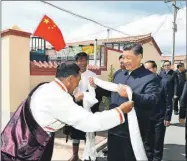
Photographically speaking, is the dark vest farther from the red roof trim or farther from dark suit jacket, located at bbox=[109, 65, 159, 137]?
the red roof trim

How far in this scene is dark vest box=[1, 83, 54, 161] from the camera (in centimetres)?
234

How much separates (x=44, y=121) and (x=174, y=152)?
4.15 meters


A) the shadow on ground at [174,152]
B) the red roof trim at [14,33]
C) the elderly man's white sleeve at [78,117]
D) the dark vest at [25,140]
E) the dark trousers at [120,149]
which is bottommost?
the shadow on ground at [174,152]

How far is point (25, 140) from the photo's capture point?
2.34 metres

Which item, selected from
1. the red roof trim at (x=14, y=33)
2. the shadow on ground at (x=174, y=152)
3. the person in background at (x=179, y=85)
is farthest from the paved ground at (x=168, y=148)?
the red roof trim at (x=14, y=33)

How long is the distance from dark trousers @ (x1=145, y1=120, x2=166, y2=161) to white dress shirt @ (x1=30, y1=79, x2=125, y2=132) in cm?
267

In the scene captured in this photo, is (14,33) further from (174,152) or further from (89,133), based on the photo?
(174,152)

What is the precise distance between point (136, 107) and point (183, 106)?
4.89 feet

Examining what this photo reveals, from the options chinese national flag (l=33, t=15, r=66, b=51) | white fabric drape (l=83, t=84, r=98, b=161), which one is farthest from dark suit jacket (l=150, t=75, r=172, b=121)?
chinese national flag (l=33, t=15, r=66, b=51)

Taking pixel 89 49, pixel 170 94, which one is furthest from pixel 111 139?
pixel 89 49

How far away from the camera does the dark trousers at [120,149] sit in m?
3.11

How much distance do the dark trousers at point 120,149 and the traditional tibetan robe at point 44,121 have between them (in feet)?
2.75

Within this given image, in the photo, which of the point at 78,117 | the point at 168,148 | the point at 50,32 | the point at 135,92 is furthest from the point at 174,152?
the point at 50,32

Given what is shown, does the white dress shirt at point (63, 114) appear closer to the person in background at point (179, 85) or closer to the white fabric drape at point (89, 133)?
the white fabric drape at point (89, 133)
